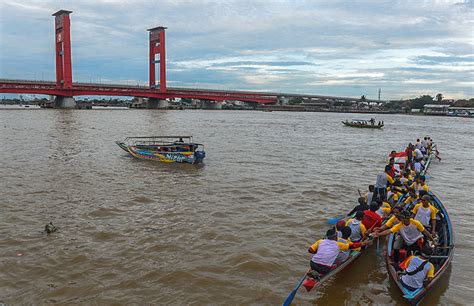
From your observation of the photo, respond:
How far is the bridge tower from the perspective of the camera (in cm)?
7962

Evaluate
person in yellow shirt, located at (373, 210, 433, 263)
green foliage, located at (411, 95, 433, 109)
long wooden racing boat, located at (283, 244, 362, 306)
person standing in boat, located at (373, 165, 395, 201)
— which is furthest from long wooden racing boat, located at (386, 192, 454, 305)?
green foliage, located at (411, 95, 433, 109)

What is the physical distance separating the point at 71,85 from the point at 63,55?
8308mm

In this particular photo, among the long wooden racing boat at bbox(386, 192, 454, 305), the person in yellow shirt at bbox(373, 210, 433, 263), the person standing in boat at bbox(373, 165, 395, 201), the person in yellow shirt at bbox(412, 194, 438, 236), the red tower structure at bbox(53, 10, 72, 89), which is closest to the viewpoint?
the long wooden racing boat at bbox(386, 192, 454, 305)

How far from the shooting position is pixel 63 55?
82.1 meters

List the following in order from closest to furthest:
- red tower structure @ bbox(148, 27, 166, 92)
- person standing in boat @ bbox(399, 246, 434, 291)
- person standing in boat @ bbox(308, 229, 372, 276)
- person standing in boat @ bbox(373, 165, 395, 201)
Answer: person standing in boat @ bbox(399, 246, 434, 291) → person standing in boat @ bbox(308, 229, 372, 276) → person standing in boat @ bbox(373, 165, 395, 201) → red tower structure @ bbox(148, 27, 166, 92)

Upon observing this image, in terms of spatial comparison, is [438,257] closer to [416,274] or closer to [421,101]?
[416,274]

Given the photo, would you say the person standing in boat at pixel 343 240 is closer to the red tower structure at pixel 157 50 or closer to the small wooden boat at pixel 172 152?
the small wooden boat at pixel 172 152

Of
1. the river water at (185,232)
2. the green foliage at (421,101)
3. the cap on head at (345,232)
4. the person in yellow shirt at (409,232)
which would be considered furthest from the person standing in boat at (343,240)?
the green foliage at (421,101)

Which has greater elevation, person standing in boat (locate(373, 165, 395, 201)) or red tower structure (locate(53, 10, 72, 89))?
red tower structure (locate(53, 10, 72, 89))

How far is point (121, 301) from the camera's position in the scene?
6941 mm

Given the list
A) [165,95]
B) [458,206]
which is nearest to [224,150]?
[458,206]

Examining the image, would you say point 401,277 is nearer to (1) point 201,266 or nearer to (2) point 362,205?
(2) point 362,205

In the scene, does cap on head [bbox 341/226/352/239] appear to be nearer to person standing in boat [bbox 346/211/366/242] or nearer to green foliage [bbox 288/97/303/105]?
person standing in boat [bbox 346/211/366/242]

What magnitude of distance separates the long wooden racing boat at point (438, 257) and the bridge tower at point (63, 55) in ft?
270
